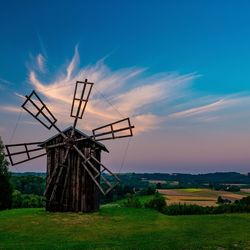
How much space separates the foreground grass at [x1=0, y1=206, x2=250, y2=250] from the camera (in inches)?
809

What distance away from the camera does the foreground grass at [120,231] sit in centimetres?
2055

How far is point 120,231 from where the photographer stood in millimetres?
25516

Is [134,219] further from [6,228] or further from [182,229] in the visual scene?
[6,228]

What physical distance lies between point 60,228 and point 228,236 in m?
10.4

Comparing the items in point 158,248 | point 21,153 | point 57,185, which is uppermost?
point 21,153

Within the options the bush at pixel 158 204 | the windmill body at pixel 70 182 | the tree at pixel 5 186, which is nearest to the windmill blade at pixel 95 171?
the windmill body at pixel 70 182

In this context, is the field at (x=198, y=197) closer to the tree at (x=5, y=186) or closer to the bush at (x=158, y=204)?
the bush at (x=158, y=204)

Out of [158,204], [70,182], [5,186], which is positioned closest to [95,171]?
[70,182]

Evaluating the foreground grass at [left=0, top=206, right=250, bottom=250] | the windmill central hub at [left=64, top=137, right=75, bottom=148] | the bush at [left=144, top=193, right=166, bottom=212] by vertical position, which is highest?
the windmill central hub at [left=64, top=137, right=75, bottom=148]

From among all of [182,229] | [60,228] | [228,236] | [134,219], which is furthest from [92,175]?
[228,236]

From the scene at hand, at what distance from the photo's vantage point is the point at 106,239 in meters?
22.5

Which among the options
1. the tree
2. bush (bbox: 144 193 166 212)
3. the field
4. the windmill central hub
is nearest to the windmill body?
the windmill central hub

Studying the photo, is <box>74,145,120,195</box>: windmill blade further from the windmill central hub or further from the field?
the field

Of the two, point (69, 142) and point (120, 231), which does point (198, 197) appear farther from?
point (120, 231)
